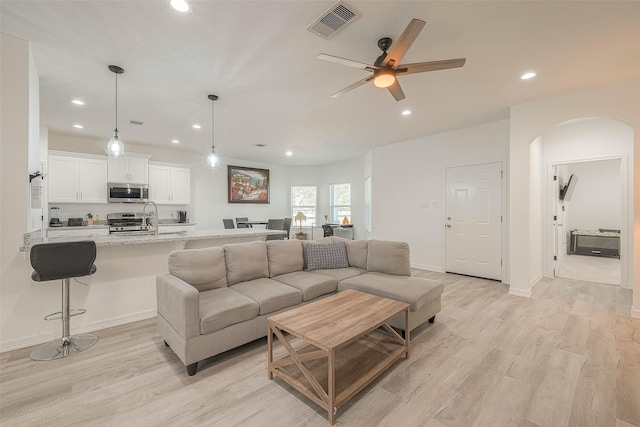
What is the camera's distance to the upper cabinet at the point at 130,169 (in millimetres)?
5430

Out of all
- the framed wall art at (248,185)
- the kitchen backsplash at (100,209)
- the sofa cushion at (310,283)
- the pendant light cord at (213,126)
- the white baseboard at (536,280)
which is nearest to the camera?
the sofa cushion at (310,283)

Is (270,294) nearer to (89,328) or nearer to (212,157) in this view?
(89,328)

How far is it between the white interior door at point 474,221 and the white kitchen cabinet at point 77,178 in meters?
6.94

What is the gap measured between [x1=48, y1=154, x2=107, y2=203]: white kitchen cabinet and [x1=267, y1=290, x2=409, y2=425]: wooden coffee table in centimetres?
536

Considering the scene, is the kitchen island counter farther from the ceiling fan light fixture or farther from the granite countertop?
the ceiling fan light fixture

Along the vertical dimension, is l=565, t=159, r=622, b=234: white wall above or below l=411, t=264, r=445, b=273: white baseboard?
above

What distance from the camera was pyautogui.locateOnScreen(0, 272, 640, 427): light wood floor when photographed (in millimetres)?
1649

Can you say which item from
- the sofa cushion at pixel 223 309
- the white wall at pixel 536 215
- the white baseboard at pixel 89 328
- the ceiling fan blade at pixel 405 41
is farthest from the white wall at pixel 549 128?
the white baseboard at pixel 89 328

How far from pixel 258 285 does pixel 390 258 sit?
5.38 ft

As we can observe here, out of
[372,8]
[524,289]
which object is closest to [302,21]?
[372,8]

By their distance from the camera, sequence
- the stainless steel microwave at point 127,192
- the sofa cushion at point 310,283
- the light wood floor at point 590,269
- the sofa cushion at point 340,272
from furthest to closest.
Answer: the stainless steel microwave at point 127,192 → the light wood floor at point 590,269 → the sofa cushion at point 340,272 → the sofa cushion at point 310,283

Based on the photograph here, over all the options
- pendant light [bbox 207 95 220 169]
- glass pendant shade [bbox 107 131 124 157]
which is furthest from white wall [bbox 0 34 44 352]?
pendant light [bbox 207 95 220 169]

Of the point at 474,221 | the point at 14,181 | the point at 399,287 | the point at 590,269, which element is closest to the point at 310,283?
the point at 399,287

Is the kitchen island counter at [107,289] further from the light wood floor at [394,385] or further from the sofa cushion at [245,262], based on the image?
the sofa cushion at [245,262]
